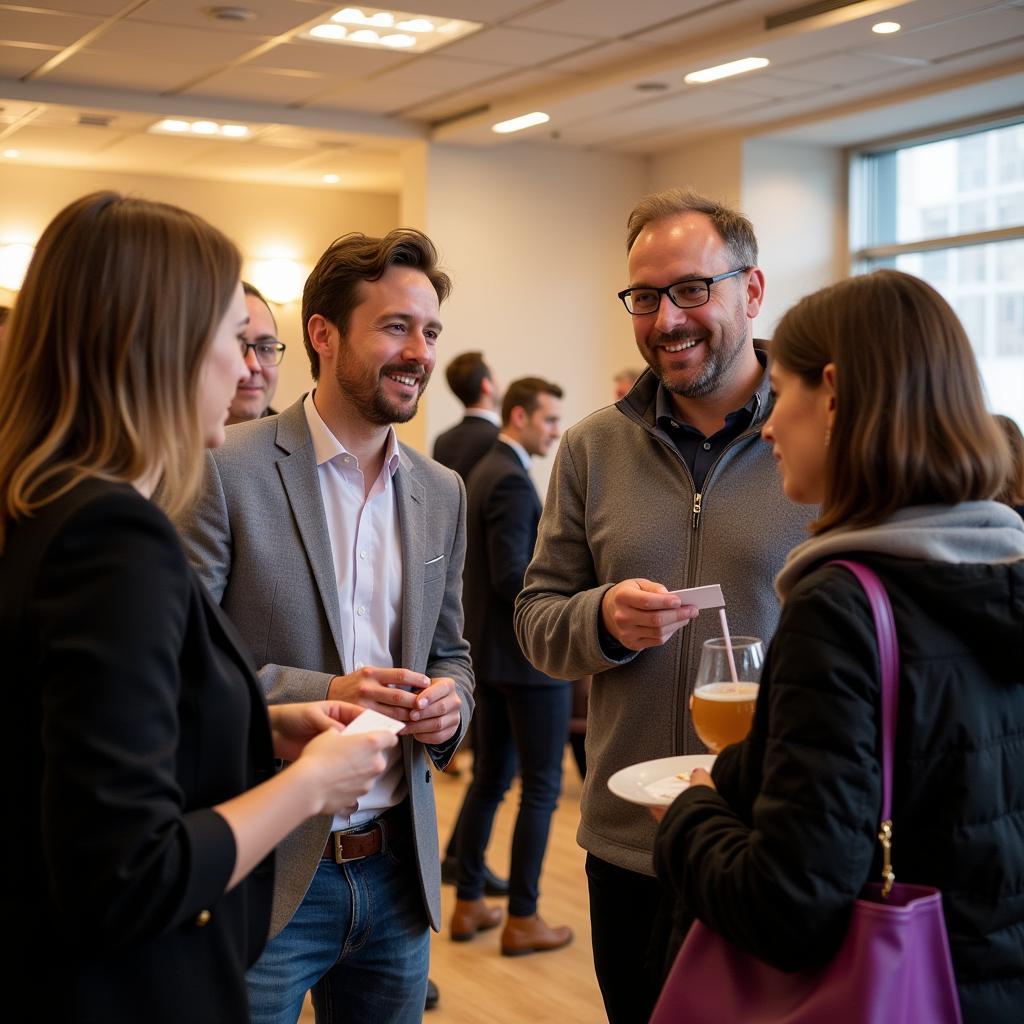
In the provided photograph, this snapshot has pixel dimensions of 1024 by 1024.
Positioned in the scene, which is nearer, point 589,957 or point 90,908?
point 90,908

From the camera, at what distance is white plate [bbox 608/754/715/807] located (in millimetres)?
1521

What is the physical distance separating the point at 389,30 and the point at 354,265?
3933 millimetres

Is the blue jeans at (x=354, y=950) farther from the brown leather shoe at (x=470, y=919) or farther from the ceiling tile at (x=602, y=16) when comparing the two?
the ceiling tile at (x=602, y=16)

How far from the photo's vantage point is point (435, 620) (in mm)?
2191

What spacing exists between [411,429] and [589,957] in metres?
4.33

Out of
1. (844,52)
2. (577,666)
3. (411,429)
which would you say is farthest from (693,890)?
(411,429)

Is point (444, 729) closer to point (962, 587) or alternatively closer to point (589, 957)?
point (962, 587)

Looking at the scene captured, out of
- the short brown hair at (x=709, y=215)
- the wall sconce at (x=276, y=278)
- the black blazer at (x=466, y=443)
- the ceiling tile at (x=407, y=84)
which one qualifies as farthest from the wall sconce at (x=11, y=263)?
the short brown hair at (x=709, y=215)

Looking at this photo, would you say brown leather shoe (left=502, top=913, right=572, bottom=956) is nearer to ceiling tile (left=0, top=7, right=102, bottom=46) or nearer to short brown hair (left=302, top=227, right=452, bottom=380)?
short brown hair (left=302, top=227, right=452, bottom=380)

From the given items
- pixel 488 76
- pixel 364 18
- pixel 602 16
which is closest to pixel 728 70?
pixel 602 16

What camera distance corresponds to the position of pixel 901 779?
1.29m

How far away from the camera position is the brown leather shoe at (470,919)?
4.39 metres

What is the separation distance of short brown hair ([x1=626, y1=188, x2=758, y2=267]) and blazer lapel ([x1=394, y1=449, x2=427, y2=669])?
0.60 metres

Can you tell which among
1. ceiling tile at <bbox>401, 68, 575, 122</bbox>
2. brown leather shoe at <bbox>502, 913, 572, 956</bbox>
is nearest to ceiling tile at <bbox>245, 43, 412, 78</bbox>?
ceiling tile at <bbox>401, 68, 575, 122</bbox>
